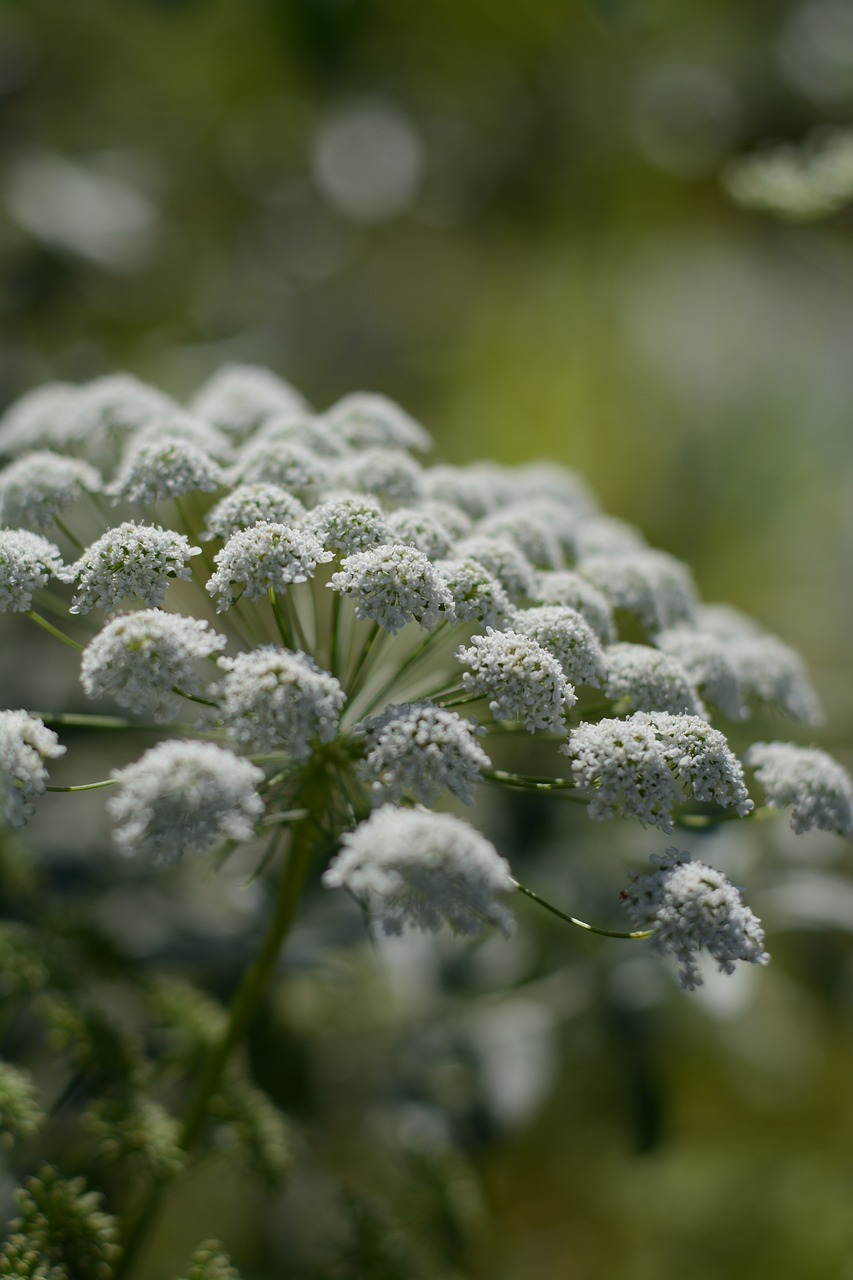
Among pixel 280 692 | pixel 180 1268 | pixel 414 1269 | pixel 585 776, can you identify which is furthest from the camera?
pixel 180 1268

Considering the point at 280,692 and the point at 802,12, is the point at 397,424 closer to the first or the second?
the point at 280,692

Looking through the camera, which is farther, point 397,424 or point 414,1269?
point 397,424

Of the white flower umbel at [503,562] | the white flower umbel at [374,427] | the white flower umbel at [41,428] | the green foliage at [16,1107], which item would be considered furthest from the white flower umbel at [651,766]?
the white flower umbel at [41,428]

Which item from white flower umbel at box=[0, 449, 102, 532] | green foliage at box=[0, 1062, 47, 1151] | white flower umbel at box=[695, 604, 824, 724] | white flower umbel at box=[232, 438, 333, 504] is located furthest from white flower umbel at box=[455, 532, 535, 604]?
green foliage at box=[0, 1062, 47, 1151]

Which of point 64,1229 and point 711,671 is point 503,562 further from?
point 64,1229

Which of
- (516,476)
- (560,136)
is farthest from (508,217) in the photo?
(516,476)

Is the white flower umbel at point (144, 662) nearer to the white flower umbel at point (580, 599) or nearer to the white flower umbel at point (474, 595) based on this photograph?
the white flower umbel at point (474, 595)

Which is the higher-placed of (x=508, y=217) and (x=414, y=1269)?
(x=508, y=217)

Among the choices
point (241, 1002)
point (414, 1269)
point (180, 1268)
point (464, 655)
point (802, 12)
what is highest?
point (802, 12)
